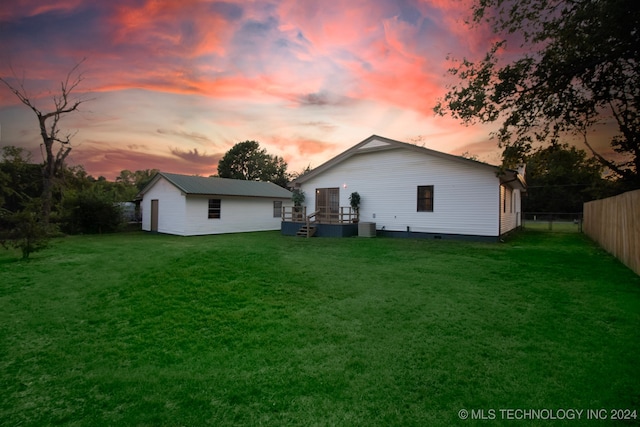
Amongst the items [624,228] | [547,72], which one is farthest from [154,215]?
[624,228]

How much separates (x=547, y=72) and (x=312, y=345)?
311 inches

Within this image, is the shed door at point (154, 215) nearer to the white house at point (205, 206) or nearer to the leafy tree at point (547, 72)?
the white house at point (205, 206)

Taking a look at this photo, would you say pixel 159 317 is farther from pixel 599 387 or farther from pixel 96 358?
pixel 599 387

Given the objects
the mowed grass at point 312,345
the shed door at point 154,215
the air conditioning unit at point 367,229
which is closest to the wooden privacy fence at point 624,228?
the mowed grass at point 312,345

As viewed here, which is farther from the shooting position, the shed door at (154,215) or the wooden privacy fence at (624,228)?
the shed door at (154,215)

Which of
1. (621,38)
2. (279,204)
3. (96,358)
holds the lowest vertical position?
(96,358)

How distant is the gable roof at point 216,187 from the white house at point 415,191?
190 inches

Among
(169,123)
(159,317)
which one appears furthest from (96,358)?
(169,123)

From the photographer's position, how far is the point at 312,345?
3848 millimetres

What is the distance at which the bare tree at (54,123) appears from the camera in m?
17.5

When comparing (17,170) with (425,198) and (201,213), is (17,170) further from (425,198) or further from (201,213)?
(425,198)

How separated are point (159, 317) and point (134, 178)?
69.4 metres

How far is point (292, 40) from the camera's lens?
35.9 ft

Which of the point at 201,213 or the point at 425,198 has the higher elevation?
the point at 425,198
